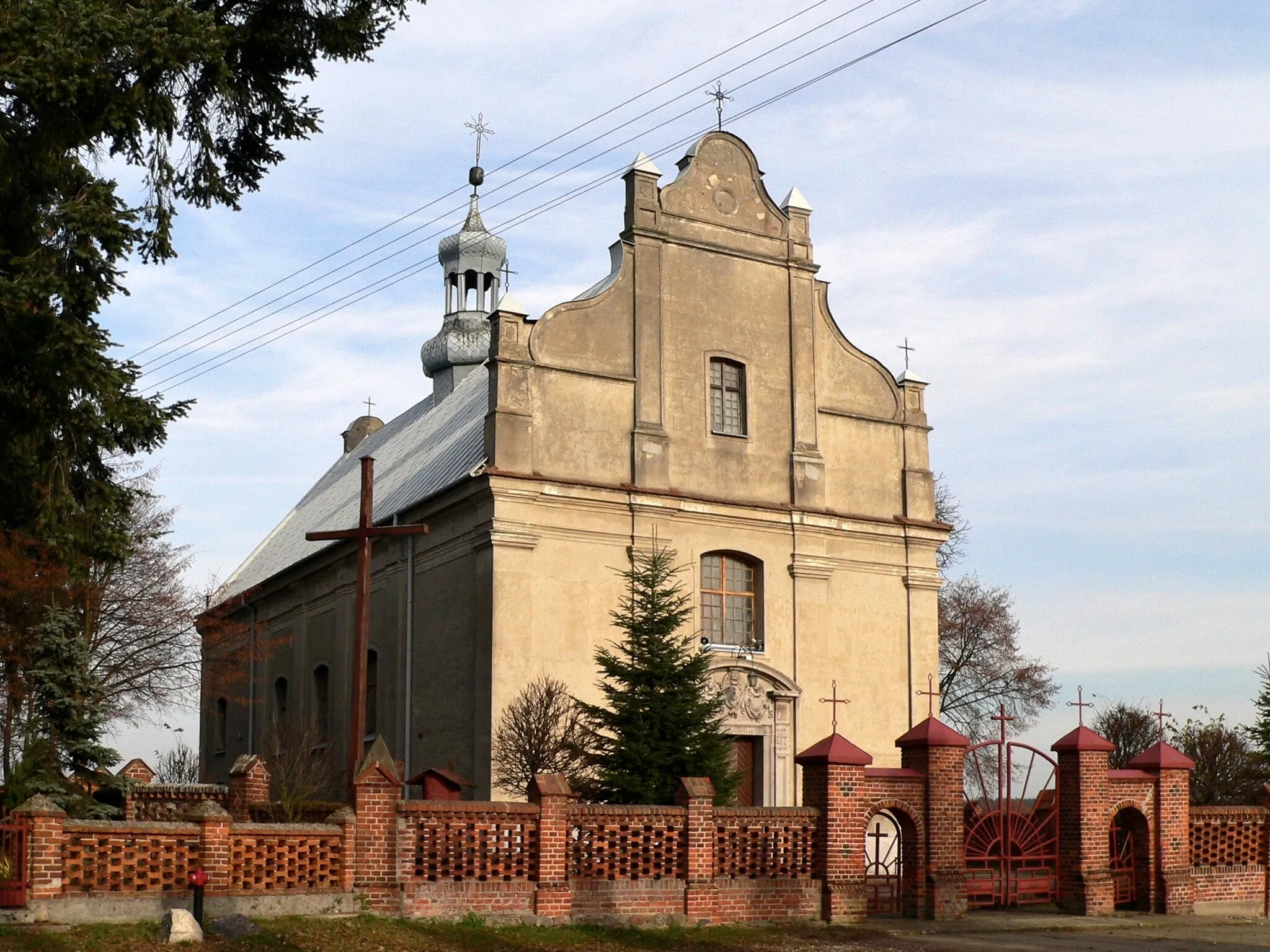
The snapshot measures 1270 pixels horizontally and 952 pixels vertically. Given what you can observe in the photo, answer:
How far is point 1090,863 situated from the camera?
21734 mm

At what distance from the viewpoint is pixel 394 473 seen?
34156 millimetres

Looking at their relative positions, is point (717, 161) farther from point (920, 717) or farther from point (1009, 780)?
point (1009, 780)

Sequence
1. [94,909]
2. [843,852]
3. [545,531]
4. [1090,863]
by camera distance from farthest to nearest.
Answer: [545,531]
[1090,863]
[843,852]
[94,909]

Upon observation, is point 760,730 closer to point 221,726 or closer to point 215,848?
point 215,848

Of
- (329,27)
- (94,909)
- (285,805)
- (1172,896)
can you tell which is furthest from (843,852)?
(329,27)

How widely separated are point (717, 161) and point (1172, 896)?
50.4 ft

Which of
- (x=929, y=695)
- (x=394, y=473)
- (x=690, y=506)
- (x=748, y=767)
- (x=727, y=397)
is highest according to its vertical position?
(x=727, y=397)

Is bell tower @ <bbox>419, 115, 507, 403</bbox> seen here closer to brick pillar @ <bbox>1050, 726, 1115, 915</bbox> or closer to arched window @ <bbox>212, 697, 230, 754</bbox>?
arched window @ <bbox>212, 697, 230, 754</bbox>

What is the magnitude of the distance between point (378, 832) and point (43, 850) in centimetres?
366

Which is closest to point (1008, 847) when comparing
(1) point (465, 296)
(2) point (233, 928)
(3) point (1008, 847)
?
(3) point (1008, 847)

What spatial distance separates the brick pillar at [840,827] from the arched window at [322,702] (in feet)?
52.4

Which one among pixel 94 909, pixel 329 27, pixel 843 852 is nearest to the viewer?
pixel 94 909

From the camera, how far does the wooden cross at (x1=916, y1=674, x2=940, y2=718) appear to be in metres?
27.9

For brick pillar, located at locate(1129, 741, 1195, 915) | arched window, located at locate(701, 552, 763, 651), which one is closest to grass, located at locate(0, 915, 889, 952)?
brick pillar, located at locate(1129, 741, 1195, 915)
